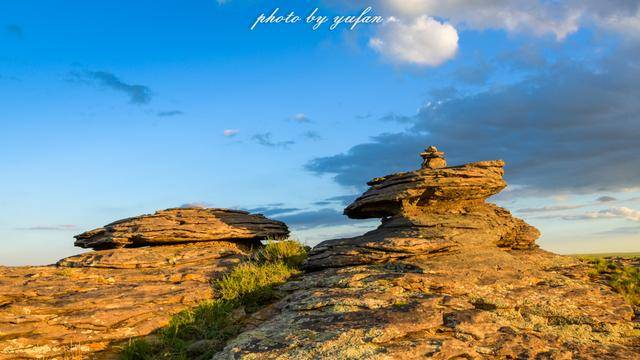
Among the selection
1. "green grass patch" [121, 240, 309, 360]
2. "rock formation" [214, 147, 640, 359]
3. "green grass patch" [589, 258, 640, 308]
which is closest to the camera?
"rock formation" [214, 147, 640, 359]

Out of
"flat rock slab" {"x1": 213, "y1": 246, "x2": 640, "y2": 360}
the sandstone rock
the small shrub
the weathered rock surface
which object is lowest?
"flat rock slab" {"x1": 213, "y1": 246, "x2": 640, "y2": 360}

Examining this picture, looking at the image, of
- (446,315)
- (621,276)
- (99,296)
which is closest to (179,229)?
(99,296)

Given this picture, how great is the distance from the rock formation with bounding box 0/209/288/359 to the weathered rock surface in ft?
0.14

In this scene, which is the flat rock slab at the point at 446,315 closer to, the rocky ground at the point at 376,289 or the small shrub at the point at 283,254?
the rocky ground at the point at 376,289

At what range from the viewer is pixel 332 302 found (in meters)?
12.7

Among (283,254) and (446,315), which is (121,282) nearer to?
(283,254)

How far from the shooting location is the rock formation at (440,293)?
10820 mm

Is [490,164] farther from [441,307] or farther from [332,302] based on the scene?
[332,302]

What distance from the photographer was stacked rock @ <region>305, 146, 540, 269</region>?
54.2 ft

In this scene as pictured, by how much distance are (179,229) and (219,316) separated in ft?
22.3

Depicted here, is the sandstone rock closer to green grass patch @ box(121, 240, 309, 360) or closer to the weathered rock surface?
green grass patch @ box(121, 240, 309, 360)

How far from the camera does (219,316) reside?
1465cm

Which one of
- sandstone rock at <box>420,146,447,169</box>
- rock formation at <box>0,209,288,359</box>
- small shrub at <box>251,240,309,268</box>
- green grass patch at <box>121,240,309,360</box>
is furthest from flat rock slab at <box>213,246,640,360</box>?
sandstone rock at <box>420,146,447,169</box>

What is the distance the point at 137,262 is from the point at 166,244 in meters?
2.27
